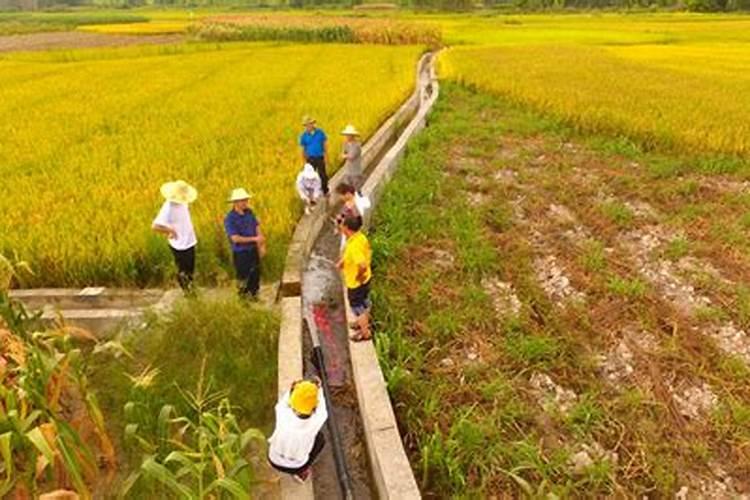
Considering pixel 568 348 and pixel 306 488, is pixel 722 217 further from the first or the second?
pixel 306 488

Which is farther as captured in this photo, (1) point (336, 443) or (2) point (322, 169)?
(2) point (322, 169)

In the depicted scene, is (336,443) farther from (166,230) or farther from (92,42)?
(92,42)

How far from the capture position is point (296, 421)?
3.51m

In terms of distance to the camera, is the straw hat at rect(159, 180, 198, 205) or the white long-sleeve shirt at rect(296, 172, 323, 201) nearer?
the straw hat at rect(159, 180, 198, 205)

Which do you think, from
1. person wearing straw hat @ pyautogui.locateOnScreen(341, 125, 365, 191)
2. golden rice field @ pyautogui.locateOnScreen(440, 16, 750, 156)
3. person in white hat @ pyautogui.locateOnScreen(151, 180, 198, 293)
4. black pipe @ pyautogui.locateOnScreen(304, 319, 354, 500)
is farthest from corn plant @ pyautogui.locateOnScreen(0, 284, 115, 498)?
golden rice field @ pyautogui.locateOnScreen(440, 16, 750, 156)

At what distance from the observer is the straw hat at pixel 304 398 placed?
348 cm

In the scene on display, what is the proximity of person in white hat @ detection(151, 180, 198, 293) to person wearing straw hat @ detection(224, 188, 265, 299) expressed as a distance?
361 mm

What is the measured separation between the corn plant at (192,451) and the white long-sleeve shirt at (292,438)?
0.12 m

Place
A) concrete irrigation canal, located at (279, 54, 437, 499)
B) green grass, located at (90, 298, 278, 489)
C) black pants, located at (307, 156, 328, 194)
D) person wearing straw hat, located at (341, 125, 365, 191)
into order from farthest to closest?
person wearing straw hat, located at (341, 125, 365, 191)
black pants, located at (307, 156, 328, 194)
green grass, located at (90, 298, 278, 489)
concrete irrigation canal, located at (279, 54, 437, 499)

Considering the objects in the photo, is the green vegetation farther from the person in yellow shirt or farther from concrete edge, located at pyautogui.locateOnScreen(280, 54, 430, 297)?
concrete edge, located at pyautogui.locateOnScreen(280, 54, 430, 297)

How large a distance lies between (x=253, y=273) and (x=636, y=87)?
1413 cm

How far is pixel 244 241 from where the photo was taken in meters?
5.54

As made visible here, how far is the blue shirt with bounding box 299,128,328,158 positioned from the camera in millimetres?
8250

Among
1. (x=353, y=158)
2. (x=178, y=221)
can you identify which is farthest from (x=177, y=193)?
(x=353, y=158)
